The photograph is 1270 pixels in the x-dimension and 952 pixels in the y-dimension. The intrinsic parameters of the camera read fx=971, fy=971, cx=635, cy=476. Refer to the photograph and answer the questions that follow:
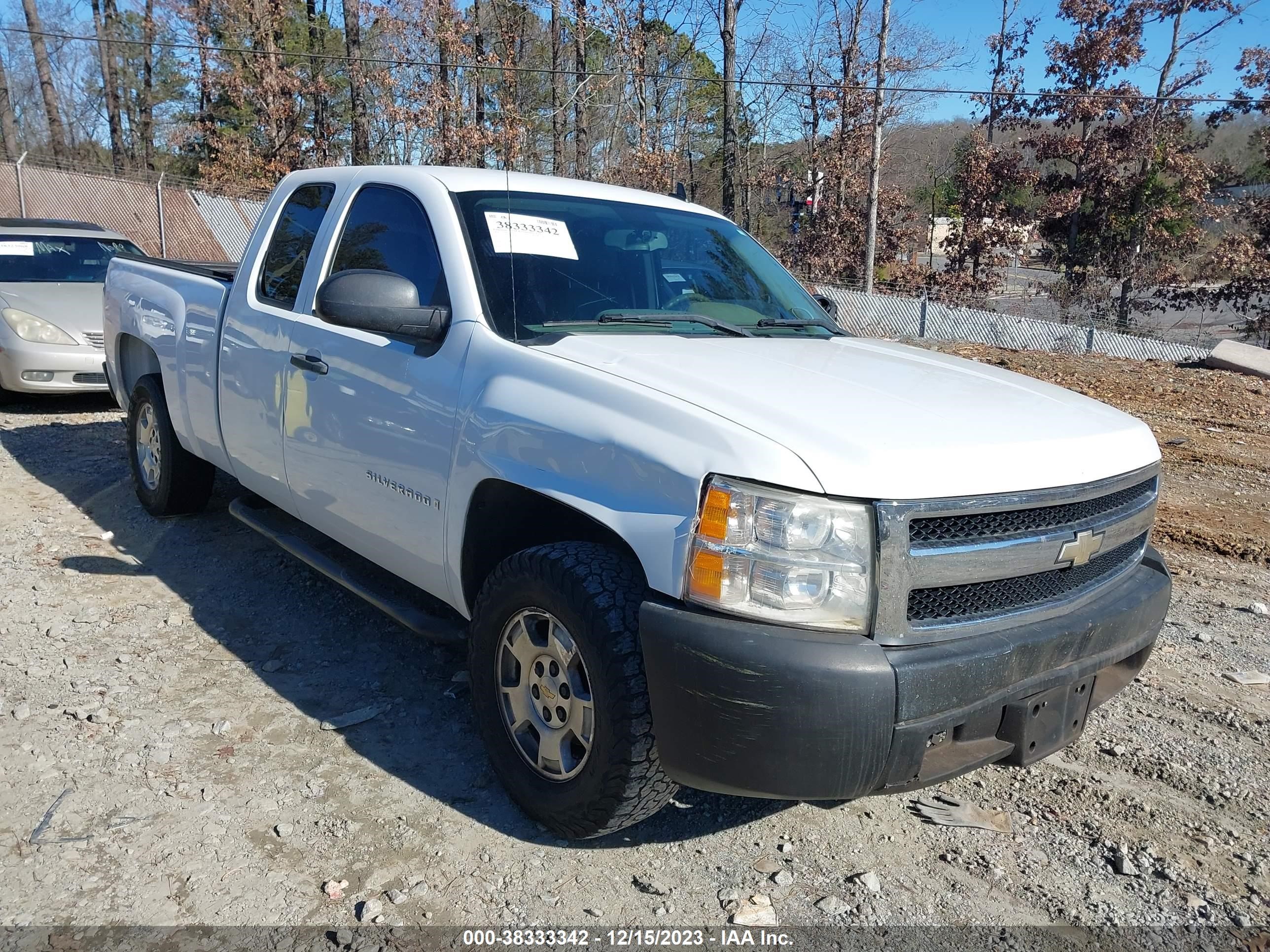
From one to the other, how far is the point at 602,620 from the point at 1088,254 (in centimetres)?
2333

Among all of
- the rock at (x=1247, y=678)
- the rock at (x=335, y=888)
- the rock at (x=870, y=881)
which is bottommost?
the rock at (x=335, y=888)

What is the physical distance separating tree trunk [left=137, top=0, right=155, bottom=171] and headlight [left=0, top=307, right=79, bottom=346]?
108 feet

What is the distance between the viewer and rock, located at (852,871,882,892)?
2.69 m

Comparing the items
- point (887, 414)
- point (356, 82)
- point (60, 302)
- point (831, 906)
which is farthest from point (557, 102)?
point (831, 906)

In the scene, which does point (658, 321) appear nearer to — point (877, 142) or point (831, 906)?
point (831, 906)

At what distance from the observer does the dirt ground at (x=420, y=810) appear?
2.60 meters

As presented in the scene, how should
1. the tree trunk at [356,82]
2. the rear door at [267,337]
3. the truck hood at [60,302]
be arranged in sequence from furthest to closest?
1. the tree trunk at [356,82]
2. the truck hood at [60,302]
3. the rear door at [267,337]

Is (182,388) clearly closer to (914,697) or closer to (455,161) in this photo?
(914,697)

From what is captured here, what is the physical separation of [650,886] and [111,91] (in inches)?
1626

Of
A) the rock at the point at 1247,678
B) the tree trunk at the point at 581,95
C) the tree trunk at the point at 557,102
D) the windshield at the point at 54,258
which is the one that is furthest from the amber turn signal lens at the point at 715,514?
the tree trunk at the point at 557,102

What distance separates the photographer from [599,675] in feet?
8.22

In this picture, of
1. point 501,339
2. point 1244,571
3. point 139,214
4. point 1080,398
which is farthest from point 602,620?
point 139,214

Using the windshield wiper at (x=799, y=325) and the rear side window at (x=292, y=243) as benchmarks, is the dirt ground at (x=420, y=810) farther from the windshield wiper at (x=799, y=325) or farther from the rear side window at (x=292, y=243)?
the windshield wiper at (x=799, y=325)

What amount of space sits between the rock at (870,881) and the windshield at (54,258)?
881 centimetres
